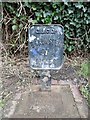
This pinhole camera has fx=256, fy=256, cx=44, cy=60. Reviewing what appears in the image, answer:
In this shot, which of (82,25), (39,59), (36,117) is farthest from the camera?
(82,25)

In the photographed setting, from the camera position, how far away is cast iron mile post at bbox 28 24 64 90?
3.21 m

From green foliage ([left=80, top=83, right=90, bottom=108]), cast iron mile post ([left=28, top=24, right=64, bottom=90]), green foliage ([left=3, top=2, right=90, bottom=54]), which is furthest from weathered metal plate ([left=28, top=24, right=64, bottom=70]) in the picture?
green foliage ([left=3, top=2, right=90, bottom=54])

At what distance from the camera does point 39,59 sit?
128 inches

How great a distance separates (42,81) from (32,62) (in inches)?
10.8

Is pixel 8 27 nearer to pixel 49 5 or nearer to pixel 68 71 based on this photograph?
pixel 49 5

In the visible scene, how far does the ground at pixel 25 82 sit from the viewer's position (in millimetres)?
2859

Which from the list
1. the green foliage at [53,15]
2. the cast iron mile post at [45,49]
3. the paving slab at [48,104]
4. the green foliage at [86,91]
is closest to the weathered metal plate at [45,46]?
the cast iron mile post at [45,49]

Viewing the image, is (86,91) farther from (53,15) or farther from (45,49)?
(53,15)

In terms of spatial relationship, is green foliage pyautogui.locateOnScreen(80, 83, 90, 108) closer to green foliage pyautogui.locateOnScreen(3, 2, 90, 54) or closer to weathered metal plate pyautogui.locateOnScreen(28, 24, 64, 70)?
weathered metal plate pyautogui.locateOnScreen(28, 24, 64, 70)

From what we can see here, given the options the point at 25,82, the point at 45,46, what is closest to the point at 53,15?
the point at 45,46

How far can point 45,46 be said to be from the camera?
3.25 m

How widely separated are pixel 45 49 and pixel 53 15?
2.93ft

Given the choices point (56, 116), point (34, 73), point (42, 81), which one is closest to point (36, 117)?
point (56, 116)

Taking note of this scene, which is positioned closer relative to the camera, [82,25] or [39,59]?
[39,59]
